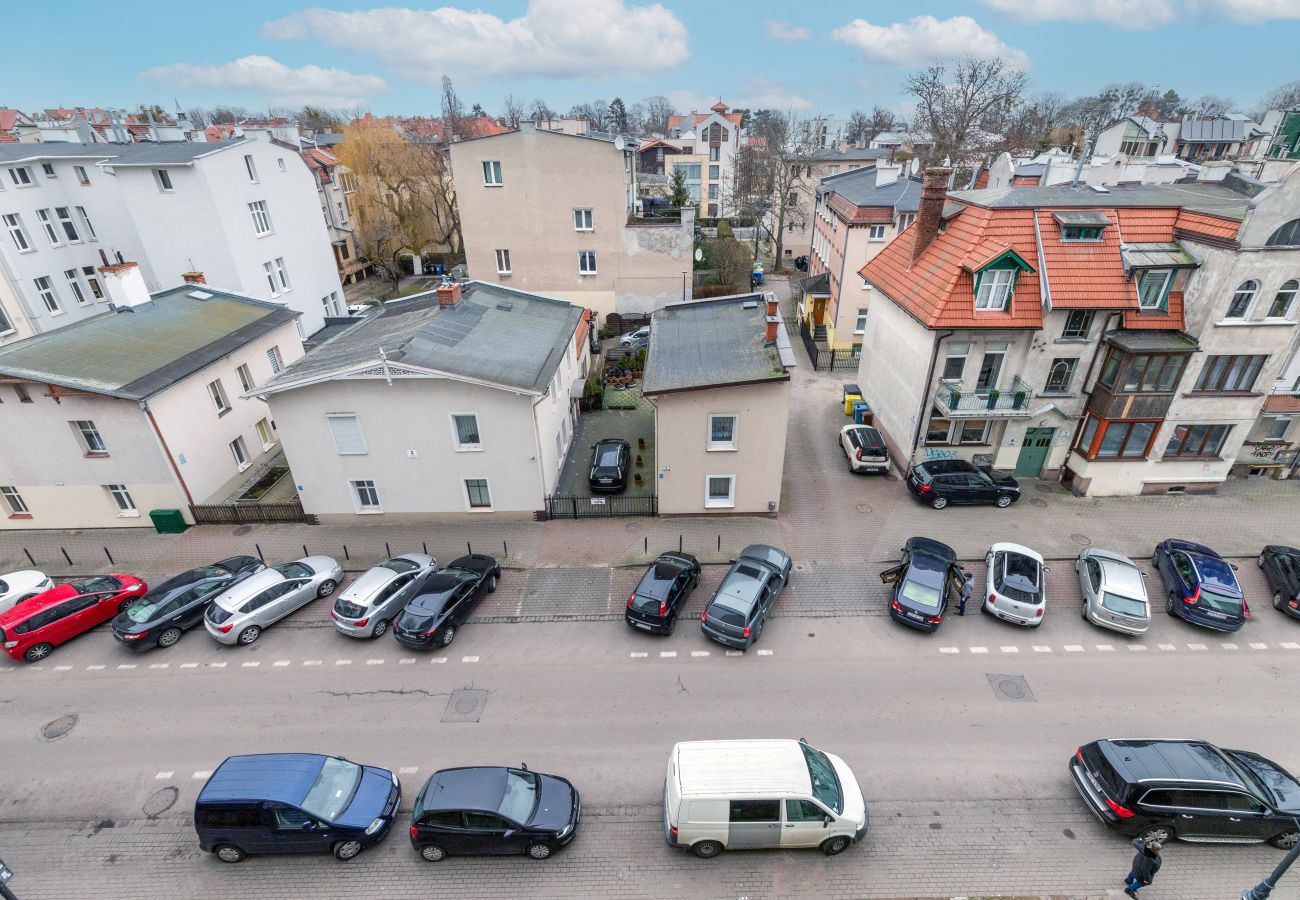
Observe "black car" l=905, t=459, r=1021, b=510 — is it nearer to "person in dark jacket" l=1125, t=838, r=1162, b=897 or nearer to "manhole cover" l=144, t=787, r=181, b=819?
"person in dark jacket" l=1125, t=838, r=1162, b=897

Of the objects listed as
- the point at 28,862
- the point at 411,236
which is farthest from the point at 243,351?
the point at 411,236

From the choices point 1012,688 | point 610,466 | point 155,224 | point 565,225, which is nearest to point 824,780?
point 1012,688

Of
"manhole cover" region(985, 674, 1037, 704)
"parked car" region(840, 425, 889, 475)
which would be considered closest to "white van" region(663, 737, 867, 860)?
"manhole cover" region(985, 674, 1037, 704)

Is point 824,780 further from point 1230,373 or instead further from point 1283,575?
point 1230,373

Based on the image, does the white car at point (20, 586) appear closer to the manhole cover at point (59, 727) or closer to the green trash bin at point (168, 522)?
the green trash bin at point (168, 522)

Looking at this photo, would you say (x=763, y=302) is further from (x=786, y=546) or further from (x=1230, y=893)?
(x=1230, y=893)
